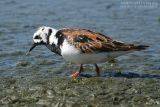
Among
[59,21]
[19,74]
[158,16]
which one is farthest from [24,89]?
[158,16]

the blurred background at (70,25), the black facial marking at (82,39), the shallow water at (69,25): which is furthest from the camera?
the blurred background at (70,25)

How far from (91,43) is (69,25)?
5.03 meters

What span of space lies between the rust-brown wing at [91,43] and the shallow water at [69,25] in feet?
2.29

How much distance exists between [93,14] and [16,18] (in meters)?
2.44

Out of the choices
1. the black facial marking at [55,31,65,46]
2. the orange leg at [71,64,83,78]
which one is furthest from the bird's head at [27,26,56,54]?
the orange leg at [71,64,83,78]

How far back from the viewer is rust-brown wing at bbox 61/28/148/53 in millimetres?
11188

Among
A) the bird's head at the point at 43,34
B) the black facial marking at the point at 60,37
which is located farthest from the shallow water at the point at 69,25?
the black facial marking at the point at 60,37

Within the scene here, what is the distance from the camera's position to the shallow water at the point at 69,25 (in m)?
12.1

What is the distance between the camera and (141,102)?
9.70 meters

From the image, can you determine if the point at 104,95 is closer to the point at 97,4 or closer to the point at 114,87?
the point at 114,87

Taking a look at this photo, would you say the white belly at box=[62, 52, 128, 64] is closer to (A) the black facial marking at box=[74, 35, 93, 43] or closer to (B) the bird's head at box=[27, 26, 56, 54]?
(A) the black facial marking at box=[74, 35, 93, 43]

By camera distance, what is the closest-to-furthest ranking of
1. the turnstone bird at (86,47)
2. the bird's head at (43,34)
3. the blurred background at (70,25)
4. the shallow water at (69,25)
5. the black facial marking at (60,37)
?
the turnstone bird at (86,47) < the black facial marking at (60,37) < the bird's head at (43,34) < the shallow water at (69,25) < the blurred background at (70,25)

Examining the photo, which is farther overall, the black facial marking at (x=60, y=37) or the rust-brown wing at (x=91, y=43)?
the black facial marking at (x=60, y=37)

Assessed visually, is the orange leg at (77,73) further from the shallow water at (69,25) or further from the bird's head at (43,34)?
the bird's head at (43,34)
